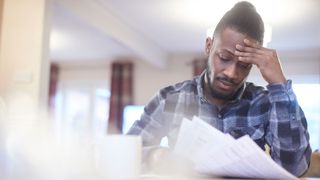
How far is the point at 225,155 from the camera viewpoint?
506 mm

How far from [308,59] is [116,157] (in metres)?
3.82

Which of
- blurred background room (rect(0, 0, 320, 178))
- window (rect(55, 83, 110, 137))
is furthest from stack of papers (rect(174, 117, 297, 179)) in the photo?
window (rect(55, 83, 110, 137))

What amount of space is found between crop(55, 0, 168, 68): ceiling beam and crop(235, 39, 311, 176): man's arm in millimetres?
1963

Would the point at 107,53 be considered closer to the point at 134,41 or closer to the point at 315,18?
the point at 134,41

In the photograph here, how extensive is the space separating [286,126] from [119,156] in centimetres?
30

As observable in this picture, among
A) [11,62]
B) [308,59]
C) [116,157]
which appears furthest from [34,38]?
[308,59]

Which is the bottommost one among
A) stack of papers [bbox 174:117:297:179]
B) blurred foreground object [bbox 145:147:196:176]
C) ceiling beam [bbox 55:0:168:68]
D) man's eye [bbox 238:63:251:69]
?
blurred foreground object [bbox 145:147:196:176]

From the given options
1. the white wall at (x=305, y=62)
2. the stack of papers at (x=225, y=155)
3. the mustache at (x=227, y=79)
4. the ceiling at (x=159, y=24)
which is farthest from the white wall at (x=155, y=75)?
the stack of papers at (x=225, y=155)

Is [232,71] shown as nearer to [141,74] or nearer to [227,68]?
[227,68]

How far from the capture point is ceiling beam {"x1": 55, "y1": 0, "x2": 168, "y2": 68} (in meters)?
2.60

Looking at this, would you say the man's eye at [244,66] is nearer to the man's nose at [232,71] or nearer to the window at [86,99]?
the man's nose at [232,71]

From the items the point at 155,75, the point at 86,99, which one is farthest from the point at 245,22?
the point at 86,99

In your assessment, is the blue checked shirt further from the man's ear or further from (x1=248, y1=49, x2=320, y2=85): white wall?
(x1=248, y1=49, x2=320, y2=85): white wall

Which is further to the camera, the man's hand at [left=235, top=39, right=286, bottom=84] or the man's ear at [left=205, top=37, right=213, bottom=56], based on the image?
the man's ear at [left=205, top=37, right=213, bottom=56]
